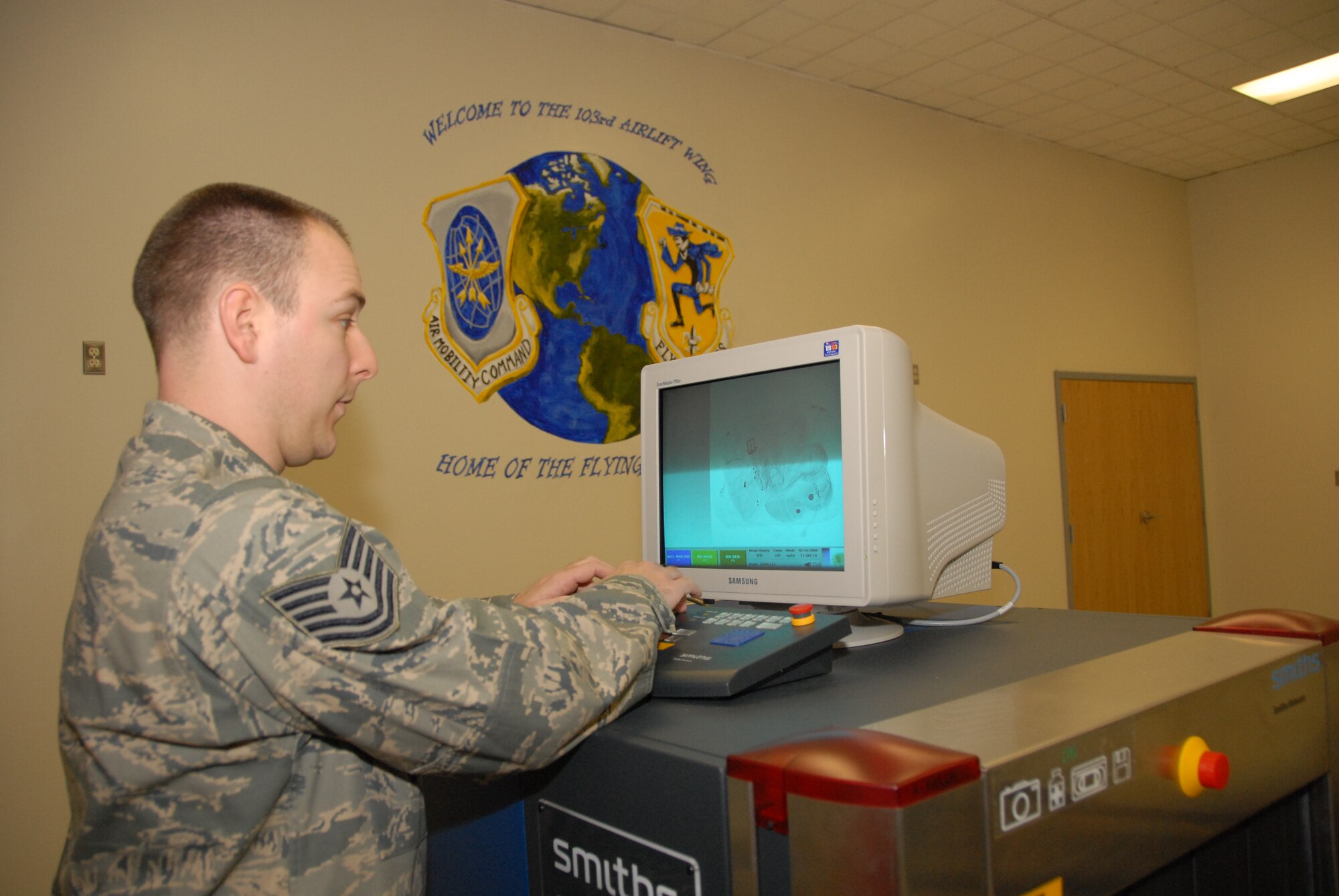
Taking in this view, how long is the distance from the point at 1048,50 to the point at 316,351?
3.74 meters

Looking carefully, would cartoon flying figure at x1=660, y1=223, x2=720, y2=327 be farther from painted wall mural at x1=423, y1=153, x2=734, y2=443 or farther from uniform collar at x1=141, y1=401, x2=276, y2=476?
uniform collar at x1=141, y1=401, x2=276, y2=476

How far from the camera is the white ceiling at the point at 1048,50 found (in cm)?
333

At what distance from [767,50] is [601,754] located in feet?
11.0

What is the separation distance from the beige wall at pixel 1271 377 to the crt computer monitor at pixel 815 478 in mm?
4670

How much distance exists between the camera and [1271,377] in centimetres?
527

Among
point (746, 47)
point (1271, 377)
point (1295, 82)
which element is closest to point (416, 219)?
point (746, 47)

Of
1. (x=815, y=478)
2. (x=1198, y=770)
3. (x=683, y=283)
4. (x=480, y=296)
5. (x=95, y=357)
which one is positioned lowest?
(x=1198, y=770)

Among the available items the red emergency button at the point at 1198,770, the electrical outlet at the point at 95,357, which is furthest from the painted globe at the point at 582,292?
the red emergency button at the point at 1198,770

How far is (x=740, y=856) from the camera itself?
683mm

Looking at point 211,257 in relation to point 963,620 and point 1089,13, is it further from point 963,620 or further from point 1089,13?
point 1089,13

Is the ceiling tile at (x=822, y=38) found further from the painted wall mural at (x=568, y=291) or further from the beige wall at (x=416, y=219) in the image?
the painted wall mural at (x=568, y=291)

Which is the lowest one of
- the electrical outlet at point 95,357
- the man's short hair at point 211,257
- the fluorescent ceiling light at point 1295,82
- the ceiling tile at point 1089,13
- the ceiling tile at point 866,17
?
the man's short hair at point 211,257

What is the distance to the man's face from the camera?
91 centimetres

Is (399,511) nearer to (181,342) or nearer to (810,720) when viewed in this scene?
(181,342)
